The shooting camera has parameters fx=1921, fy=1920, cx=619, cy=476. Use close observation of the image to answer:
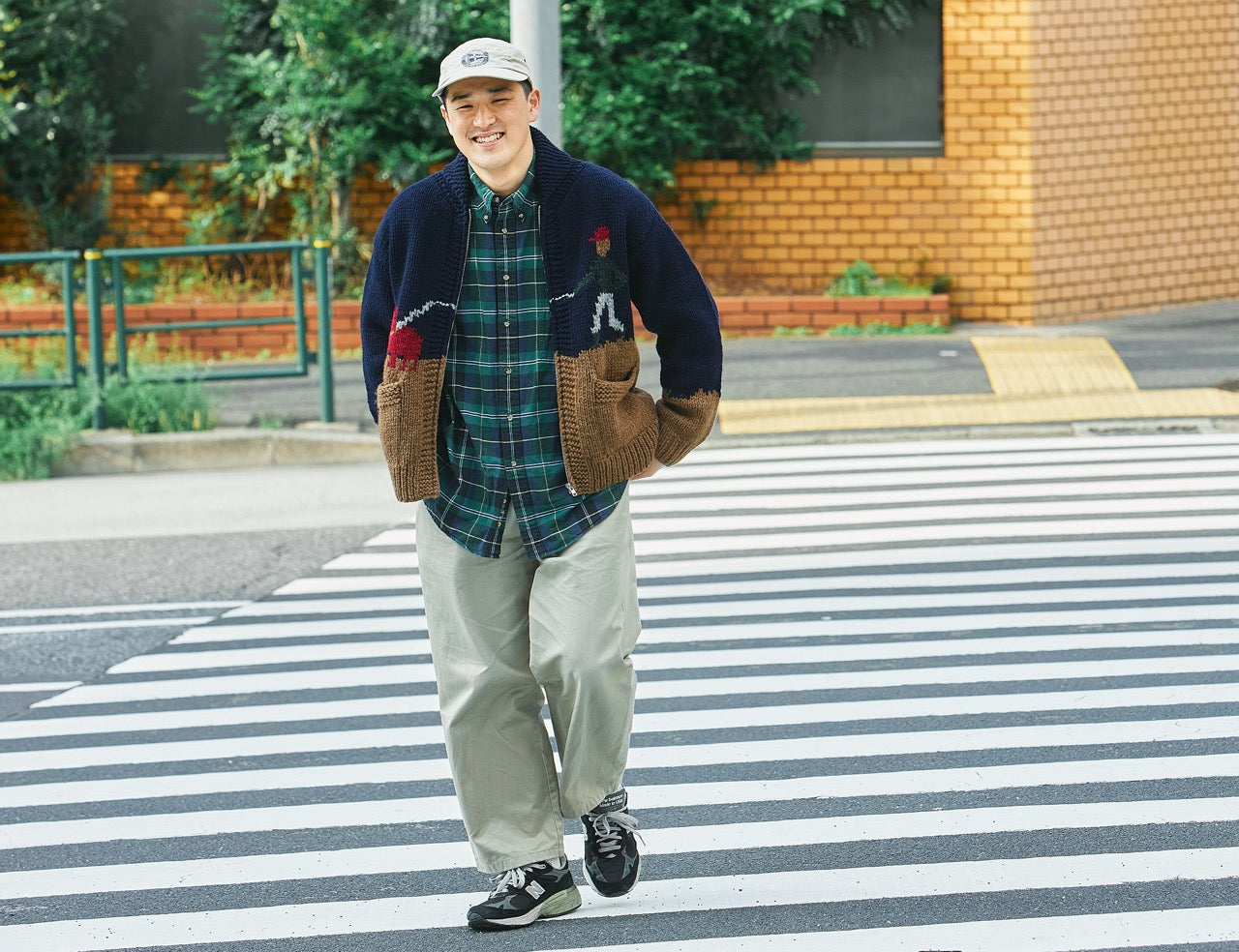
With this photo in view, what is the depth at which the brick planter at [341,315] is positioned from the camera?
15.1 m

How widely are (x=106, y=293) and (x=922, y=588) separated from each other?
10.1 metres

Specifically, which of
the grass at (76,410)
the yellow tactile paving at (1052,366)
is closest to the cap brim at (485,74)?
the grass at (76,410)

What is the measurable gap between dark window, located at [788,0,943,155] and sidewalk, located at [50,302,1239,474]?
2.46 metres

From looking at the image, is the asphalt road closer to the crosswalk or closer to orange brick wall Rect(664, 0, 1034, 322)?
the crosswalk

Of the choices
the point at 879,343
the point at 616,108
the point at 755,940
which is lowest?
the point at 755,940

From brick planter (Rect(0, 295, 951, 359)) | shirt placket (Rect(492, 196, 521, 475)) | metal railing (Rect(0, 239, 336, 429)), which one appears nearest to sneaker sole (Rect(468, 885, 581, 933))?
shirt placket (Rect(492, 196, 521, 475))

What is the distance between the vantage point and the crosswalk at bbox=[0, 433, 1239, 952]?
14.5 feet

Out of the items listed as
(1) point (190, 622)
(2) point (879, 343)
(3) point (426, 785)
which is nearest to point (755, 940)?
(3) point (426, 785)

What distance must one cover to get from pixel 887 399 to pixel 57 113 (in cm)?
820

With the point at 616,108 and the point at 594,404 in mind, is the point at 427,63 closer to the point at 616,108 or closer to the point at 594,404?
the point at 616,108

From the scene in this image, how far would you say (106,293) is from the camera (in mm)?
15969

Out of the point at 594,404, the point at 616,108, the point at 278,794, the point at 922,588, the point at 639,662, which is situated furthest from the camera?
the point at 616,108

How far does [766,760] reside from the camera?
5.57 meters

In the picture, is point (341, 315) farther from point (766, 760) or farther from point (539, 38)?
point (766, 760)
